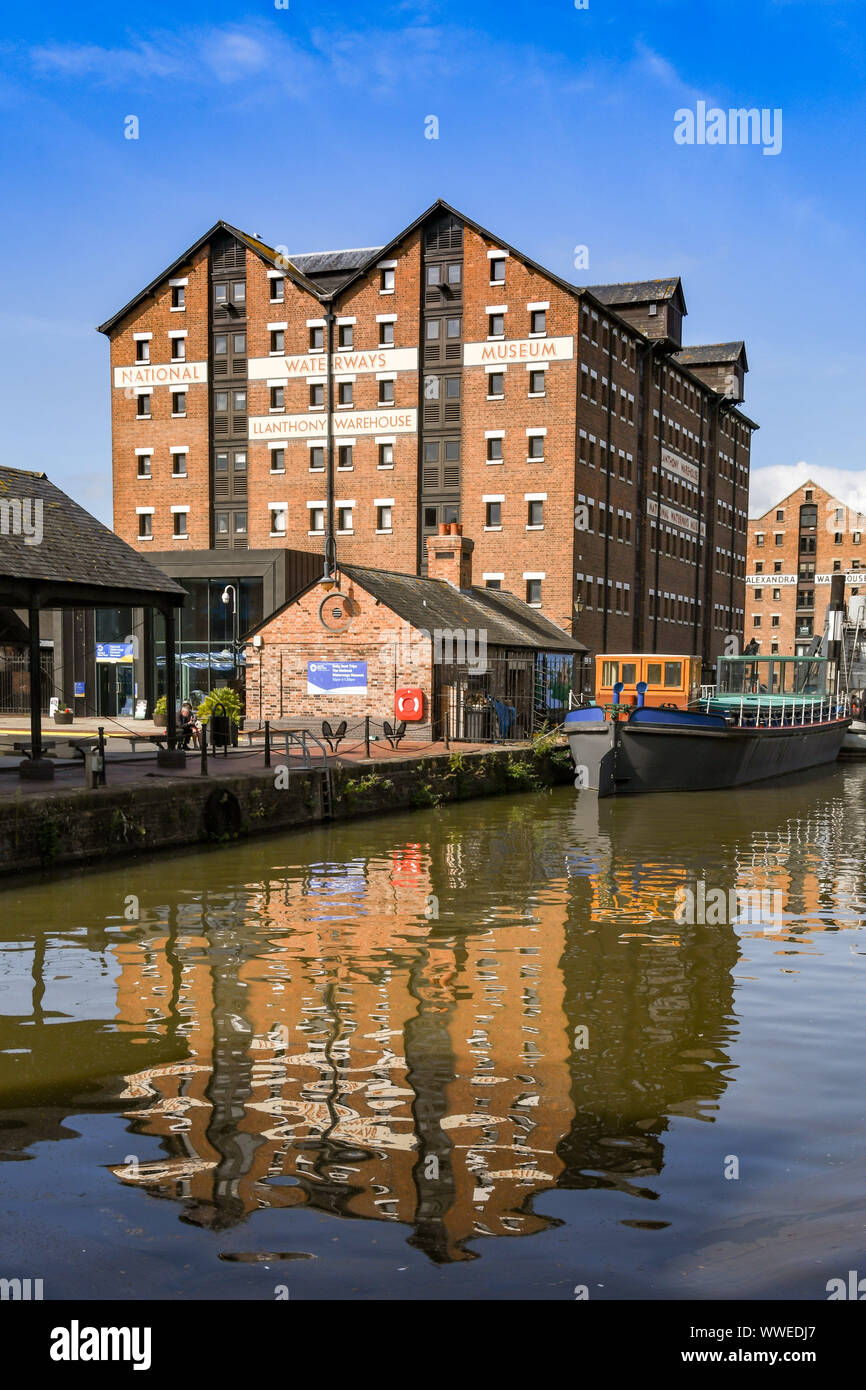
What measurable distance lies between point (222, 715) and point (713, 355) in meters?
51.7

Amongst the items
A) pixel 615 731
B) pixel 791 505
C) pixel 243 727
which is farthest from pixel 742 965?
pixel 791 505

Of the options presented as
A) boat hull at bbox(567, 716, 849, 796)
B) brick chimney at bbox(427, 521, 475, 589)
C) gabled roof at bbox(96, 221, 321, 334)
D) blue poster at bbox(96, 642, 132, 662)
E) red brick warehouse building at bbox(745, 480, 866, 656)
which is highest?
gabled roof at bbox(96, 221, 321, 334)

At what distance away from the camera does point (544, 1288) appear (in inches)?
203

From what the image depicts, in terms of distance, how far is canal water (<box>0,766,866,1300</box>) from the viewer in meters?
5.46

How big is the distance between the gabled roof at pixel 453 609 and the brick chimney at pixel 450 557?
1.19ft

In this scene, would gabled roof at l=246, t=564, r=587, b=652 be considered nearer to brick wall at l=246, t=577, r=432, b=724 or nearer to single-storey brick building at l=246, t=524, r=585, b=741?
single-storey brick building at l=246, t=524, r=585, b=741

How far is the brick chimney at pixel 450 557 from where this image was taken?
124 feet

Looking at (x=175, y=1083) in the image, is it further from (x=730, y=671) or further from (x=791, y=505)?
(x=791, y=505)

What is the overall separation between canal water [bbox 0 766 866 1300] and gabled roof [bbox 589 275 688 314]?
44.8 metres

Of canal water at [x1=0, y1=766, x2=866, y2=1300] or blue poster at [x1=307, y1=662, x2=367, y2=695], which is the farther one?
blue poster at [x1=307, y1=662, x2=367, y2=695]

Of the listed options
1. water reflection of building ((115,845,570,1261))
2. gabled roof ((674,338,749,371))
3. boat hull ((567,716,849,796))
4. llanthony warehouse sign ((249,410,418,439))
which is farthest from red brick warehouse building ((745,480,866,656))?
water reflection of building ((115,845,570,1261))

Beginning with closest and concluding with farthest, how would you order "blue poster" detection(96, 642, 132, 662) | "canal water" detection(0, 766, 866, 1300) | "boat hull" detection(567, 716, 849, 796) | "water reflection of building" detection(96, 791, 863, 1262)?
"canal water" detection(0, 766, 866, 1300)
"water reflection of building" detection(96, 791, 863, 1262)
"boat hull" detection(567, 716, 849, 796)
"blue poster" detection(96, 642, 132, 662)

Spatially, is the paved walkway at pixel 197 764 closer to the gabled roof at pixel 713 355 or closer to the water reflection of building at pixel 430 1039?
the water reflection of building at pixel 430 1039
